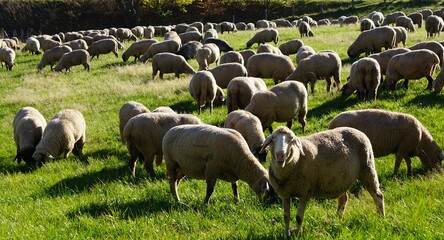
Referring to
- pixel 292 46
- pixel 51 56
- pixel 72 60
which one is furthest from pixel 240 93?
pixel 51 56

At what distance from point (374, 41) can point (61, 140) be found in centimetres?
1524

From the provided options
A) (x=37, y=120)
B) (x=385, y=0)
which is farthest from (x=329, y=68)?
(x=385, y=0)

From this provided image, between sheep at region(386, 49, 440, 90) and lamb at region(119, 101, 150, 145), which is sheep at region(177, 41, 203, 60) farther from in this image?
lamb at region(119, 101, 150, 145)

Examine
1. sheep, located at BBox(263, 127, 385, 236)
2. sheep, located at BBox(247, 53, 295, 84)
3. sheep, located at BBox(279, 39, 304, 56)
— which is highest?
sheep, located at BBox(263, 127, 385, 236)

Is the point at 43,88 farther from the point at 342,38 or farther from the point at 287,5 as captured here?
the point at 287,5

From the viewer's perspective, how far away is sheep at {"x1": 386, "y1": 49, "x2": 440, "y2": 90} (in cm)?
1341

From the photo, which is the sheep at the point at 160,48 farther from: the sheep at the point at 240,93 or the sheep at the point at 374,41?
the sheep at the point at 240,93

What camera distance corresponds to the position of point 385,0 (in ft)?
182

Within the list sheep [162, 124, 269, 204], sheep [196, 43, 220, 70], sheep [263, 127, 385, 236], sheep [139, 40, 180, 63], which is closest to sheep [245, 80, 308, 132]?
sheep [162, 124, 269, 204]

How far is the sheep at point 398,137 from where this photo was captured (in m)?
7.87

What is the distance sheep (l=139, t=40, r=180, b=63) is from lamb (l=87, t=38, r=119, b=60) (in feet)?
16.5

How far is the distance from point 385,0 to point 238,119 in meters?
52.2

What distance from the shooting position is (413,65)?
13.5m

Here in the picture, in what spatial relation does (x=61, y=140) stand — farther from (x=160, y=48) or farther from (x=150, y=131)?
(x=160, y=48)
